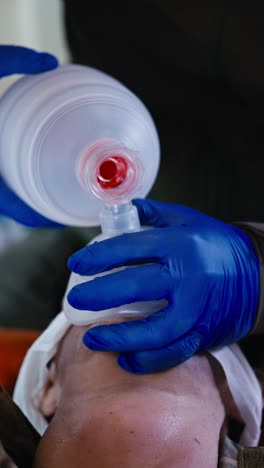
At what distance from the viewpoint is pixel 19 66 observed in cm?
86

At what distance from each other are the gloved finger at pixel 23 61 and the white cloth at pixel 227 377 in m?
0.38

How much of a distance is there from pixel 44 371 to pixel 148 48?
67cm

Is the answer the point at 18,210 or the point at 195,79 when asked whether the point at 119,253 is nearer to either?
the point at 18,210

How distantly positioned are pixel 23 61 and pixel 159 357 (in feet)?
1.56

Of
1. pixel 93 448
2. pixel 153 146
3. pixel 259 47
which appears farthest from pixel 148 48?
pixel 93 448

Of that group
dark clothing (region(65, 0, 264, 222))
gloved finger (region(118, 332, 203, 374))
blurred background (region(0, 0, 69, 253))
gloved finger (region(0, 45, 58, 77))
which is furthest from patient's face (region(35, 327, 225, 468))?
blurred background (region(0, 0, 69, 253))

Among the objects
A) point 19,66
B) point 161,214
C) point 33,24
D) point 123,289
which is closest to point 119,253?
point 123,289

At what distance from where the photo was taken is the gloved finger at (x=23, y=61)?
85 centimetres

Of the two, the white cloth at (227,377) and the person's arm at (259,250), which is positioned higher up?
the person's arm at (259,250)

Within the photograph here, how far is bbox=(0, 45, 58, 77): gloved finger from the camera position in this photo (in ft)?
2.77

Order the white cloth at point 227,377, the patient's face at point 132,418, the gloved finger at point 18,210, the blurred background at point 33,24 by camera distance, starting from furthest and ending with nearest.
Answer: the blurred background at point 33,24 → the gloved finger at point 18,210 → the white cloth at point 227,377 → the patient's face at point 132,418

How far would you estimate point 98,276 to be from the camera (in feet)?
2.50

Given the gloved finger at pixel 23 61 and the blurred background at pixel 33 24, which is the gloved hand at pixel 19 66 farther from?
the blurred background at pixel 33 24

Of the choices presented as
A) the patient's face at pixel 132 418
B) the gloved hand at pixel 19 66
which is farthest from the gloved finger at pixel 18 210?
the patient's face at pixel 132 418
